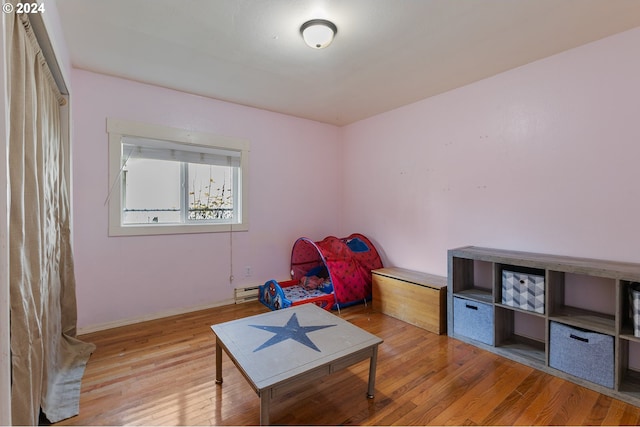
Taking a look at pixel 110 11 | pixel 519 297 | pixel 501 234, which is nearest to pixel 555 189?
pixel 501 234

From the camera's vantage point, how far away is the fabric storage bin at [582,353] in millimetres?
1812

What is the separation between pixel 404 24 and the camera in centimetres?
193

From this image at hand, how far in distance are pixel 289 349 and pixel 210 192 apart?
2.37 metres

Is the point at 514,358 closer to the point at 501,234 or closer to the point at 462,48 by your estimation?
the point at 501,234

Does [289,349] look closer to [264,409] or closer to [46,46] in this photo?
[264,409]

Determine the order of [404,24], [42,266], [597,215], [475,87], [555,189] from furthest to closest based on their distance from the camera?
[475,87] → [555,189] → [597,215] → [404,24] → [42,266]

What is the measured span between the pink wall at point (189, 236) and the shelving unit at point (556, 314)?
2.13 meters

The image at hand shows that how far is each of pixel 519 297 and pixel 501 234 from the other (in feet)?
2.13

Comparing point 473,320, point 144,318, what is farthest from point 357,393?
point 144,318

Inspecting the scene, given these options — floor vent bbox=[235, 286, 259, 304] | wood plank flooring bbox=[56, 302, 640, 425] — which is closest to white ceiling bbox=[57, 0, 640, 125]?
floor vent bbox=[235, 286, 259, 304]

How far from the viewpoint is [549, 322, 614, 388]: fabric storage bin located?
1.81 meters

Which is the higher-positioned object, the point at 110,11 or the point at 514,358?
the point at 110,11

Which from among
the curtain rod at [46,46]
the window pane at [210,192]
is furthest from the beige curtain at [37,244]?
the window pane at [210,192]

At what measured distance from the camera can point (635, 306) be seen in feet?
5.67
